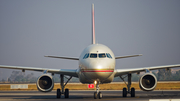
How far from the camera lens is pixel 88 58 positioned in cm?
2112

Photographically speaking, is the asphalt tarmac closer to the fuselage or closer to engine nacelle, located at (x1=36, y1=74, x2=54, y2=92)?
engine nacelle, located at (x1=36, y1=74, x2=54, y2=92)

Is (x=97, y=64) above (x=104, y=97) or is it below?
above

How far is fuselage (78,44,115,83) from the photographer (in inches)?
793

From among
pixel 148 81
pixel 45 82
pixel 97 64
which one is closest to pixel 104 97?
pixel 148 81

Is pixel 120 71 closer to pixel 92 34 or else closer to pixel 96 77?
pixel 96 77

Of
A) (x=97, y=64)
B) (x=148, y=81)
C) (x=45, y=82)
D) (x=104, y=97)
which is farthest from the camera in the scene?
(x=104, y=97)

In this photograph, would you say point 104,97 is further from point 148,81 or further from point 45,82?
point 45,82

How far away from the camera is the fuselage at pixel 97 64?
20141mm

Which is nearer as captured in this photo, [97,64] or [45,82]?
[97,64]

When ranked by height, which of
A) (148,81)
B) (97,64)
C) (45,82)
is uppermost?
(97,64)

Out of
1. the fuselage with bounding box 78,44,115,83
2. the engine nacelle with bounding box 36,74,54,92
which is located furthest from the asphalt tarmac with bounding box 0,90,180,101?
the fuselage with bounding box 78,44,115,83

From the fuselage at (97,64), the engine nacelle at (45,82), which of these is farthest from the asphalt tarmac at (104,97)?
the fuselage at (97,64)

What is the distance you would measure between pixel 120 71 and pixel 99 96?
11.6 feet

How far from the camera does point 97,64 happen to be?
20.0 m
